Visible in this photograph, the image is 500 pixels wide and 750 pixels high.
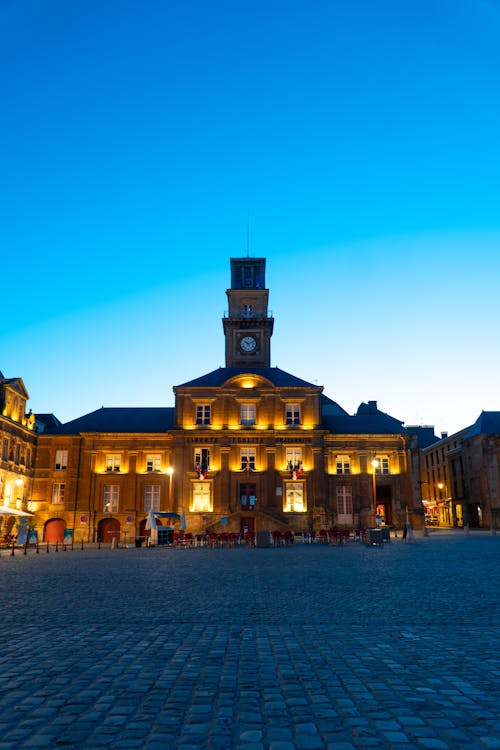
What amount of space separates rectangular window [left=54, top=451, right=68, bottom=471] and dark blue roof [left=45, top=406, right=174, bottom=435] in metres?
2.02

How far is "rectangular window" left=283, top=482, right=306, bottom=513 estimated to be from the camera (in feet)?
158

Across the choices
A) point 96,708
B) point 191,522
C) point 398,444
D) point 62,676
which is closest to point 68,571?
point 62,676

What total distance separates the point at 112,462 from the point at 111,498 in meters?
3.32

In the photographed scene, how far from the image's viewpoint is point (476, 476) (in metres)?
64.4

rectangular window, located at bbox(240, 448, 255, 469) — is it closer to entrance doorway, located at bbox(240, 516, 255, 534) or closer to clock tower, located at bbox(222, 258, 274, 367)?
entrance doorway, located at bbox(240, 516, 255, 534)

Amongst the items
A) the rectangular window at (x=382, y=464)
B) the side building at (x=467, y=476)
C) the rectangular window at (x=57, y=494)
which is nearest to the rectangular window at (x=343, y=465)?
the rectangular window at (x=382, y=464)

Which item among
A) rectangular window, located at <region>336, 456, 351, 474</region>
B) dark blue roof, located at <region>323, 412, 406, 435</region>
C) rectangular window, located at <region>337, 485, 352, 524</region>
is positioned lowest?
rectangular window, located at <region>337, 485, 352, 524</region>

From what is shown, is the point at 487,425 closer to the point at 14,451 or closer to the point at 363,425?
the point at 363,425

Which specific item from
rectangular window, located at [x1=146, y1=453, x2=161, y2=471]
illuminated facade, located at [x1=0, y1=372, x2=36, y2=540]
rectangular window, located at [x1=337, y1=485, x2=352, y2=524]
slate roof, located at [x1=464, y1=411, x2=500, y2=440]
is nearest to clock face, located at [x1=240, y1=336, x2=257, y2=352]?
rectangular window, located at [x1=146, y1=453, x2=161, y2=471]

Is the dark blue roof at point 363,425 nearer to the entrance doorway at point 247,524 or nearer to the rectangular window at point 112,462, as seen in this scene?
the entrance doorway at point 247,524

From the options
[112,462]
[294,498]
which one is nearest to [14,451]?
[112,462]

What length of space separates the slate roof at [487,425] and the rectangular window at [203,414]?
3233 cm

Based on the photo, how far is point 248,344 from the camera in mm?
59969

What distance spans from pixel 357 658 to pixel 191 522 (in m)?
42.1
